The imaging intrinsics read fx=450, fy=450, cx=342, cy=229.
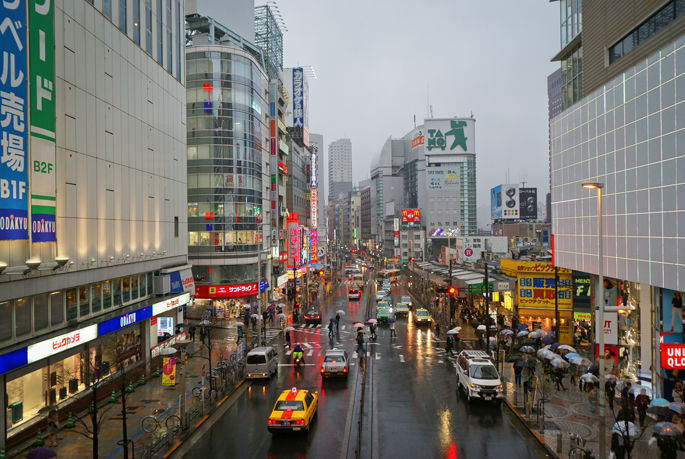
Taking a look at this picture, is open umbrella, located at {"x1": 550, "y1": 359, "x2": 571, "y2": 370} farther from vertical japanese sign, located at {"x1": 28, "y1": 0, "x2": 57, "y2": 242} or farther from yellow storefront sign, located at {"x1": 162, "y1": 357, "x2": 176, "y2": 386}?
vertical japanese sign, located at {"x1": 28, "y1": 0, "x2": 57, "y2": 242}

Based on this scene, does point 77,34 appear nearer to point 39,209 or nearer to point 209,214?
point 39,209

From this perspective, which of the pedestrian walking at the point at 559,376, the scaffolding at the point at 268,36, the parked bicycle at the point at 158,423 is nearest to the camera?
the parked bicycle at the point at 158,423

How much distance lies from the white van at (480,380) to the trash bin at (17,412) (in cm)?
1780

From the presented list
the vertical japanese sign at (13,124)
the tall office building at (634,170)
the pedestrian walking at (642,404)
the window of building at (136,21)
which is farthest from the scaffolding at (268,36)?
the pedestrian walking at (642,404)

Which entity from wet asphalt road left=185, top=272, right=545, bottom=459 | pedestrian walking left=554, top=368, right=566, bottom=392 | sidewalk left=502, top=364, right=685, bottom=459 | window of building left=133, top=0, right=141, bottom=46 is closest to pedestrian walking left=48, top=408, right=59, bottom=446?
wet asphalt road left=185, top=272, right=545, bottom=459

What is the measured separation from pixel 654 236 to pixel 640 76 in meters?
7.21

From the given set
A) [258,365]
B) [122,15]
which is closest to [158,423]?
[258,365]

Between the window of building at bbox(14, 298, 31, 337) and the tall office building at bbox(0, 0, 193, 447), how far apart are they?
0.16ft

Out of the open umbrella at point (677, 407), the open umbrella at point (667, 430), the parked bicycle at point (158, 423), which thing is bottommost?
the parked bicycle at point (158, 423)

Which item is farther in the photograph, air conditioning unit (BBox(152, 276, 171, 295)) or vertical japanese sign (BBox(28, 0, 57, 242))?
air conditioning unit (BBox(152, 276, 171, 295))

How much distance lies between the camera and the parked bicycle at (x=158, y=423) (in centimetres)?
1675

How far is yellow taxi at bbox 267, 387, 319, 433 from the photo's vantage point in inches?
629

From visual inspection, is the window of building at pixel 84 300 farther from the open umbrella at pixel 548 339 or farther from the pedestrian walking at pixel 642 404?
the open umbrella at pixel 548 339

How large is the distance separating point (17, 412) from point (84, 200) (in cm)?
900
